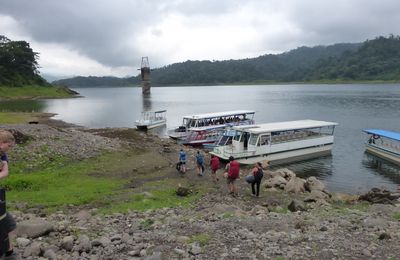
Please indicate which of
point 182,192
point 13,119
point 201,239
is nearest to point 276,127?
point 182,192

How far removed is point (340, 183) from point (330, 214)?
18984mm

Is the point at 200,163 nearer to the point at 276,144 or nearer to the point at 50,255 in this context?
the point at 276,144

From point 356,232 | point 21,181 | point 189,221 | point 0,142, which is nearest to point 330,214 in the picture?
point 356,232

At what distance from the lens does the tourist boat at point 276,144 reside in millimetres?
39938

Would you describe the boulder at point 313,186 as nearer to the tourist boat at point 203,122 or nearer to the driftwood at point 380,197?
the driftwood at point 380,197

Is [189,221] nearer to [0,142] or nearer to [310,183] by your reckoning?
[0,142]

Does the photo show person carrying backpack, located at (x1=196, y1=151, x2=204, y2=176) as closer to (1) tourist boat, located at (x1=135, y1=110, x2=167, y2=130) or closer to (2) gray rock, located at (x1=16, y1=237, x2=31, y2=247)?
(2) gray rock, located at (x1=16, y1=237, x2=31, y2=247)

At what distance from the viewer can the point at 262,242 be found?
11281mm

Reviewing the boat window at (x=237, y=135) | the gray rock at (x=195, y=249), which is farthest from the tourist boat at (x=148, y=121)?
the gray rock at (x=195, y=249)

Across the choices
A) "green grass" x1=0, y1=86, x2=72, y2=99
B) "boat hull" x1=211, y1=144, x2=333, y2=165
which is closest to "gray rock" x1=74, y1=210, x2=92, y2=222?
"boat hull" x1=211, y1=144, x2=333, y2=165

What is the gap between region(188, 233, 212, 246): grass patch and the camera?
11.2m

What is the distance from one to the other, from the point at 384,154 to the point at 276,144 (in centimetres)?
1236

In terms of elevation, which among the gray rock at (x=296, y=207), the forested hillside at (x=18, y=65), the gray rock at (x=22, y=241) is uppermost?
the forested hillside at (x=18, y=65)

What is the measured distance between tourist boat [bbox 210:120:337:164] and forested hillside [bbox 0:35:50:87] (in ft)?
441
